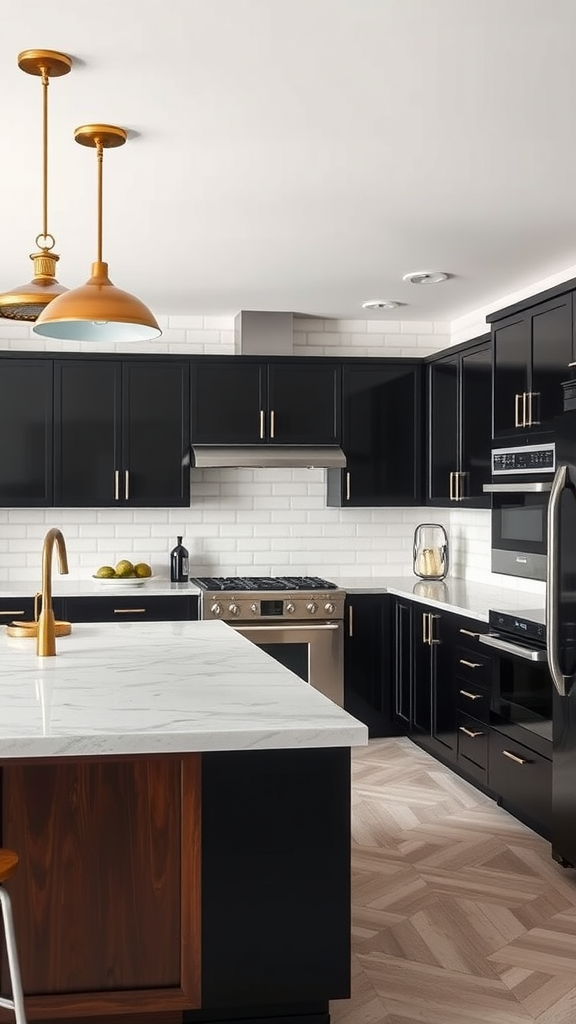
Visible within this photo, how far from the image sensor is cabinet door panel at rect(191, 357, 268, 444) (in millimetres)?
6512

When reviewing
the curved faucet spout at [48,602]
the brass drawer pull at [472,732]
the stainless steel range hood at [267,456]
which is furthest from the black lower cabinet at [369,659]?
the curved faucet spout at [48,602]

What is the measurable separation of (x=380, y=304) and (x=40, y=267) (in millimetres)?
3350

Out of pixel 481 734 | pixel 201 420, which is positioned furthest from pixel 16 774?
pixel 201 420

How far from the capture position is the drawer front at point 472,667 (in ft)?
16.5

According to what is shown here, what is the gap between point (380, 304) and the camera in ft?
20.9

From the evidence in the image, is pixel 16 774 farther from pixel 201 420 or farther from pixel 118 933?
pixel 201 420

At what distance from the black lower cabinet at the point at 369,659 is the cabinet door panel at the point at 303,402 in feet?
3.44

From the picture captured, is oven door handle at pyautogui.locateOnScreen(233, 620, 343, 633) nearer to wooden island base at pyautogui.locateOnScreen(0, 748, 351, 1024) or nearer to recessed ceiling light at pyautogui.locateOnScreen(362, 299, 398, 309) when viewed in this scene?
recessed ceiling light at pyautogui.locateOnScreen(362, 299, 398, 309)

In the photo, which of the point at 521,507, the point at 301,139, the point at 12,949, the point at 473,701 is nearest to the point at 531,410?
the point at 521,507

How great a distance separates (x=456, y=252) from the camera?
5.08m

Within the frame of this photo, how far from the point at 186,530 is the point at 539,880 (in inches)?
136

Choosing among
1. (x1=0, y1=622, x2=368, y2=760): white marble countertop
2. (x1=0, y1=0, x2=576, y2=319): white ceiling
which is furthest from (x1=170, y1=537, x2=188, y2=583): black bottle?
(x1=0, y1=622, x2=368, y2=760): white marble countertop

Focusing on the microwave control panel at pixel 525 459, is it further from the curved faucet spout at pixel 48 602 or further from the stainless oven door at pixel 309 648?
the curved faucet spout at pixel 48 602

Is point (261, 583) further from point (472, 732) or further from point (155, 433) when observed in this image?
point (472, 732)
